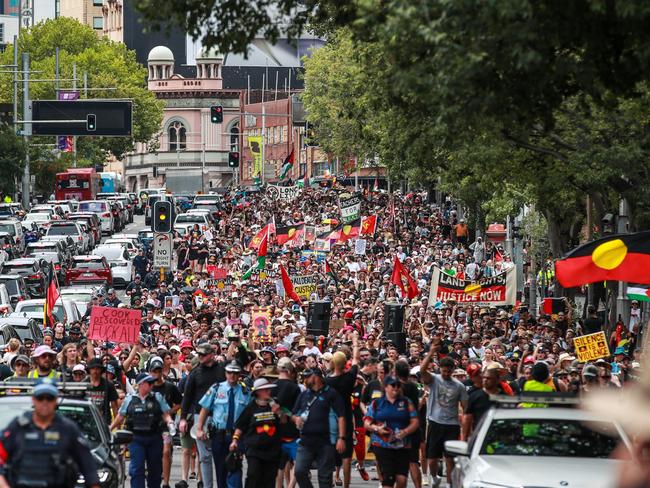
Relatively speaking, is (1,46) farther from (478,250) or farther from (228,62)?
(478,250)

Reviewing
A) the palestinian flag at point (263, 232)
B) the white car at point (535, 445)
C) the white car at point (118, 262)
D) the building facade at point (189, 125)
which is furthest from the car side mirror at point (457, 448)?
the building facade at point (189, 125)

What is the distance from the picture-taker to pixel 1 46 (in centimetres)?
17462

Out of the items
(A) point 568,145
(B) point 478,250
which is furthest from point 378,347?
(B) point 478,250

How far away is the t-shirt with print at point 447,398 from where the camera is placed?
16.7m

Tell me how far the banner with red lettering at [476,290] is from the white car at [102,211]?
154 feet

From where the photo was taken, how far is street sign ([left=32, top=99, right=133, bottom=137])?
2876 inches

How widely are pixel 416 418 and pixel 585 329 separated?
13809mm

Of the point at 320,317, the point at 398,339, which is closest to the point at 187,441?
the point at 398,339

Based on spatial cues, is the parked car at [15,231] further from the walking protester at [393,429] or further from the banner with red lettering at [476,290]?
the walking protester at [393,429]

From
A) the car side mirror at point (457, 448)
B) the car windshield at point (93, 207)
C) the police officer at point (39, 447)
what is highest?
the police officer at point (39, 447)

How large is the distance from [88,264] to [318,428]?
34.7 m

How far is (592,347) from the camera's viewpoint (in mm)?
22547

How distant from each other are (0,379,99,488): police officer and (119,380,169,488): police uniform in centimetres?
492

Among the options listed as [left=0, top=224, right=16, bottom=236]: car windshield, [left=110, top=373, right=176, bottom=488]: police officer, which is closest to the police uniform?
[left=110, top=373, right=176, bottom=488]: police officer
